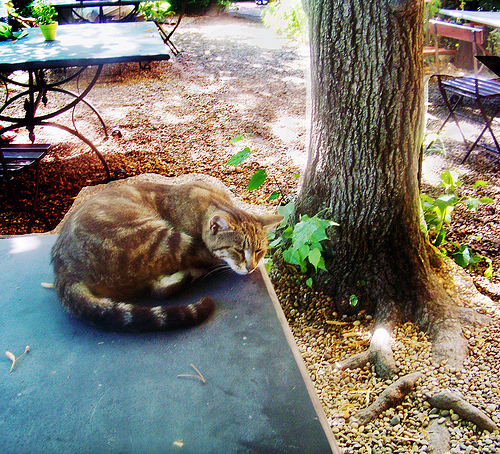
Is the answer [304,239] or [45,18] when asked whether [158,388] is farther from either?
[45,18]

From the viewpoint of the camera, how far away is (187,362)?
181cm

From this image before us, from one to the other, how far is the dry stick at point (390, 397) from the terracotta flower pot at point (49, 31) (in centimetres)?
475

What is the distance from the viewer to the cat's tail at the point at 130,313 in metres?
1.95

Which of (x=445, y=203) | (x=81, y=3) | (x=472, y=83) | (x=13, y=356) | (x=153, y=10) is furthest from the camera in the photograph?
(x=153, y=10)

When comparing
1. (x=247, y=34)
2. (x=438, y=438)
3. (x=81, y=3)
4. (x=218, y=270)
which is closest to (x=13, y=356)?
(x=218, y=270)

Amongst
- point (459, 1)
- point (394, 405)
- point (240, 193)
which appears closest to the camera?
point (394, 405)

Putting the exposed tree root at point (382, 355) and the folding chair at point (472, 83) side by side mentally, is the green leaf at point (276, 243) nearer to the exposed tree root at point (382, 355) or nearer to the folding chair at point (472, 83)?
the exposed tree root at point (382, 355)

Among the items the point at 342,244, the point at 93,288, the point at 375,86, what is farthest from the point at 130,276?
the point at 375,86

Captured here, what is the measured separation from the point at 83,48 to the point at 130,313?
11.2 ft

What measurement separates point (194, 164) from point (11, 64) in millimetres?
2213

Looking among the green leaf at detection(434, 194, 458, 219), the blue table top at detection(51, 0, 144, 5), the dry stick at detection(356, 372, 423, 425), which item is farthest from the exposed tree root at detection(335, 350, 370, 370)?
the blue table top at detection(51, 0, 144, 5)

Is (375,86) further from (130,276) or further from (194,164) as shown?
(194,164)

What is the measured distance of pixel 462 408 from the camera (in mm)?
2391

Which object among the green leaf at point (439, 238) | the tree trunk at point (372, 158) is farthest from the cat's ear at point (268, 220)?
the green leaf at point (439, 238)
